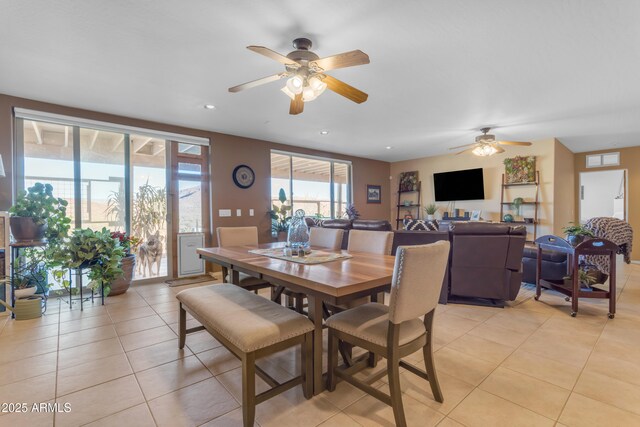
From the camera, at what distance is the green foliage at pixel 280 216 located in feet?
18.1

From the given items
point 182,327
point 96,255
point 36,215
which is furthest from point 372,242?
point 36,215

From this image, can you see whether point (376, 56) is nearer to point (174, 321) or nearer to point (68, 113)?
point (174, 321)

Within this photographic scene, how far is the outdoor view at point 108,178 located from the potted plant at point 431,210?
5.52 meters

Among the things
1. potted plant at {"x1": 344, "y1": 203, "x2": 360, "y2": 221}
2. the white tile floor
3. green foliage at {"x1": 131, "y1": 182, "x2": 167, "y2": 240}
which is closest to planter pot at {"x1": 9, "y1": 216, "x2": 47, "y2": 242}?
the white tile floor

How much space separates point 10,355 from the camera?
2.18 m

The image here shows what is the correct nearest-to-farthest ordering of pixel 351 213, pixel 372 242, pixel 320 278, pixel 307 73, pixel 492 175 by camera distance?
pixel 320 278
pixel 307 73
pixel 372 242
pixel 492 175
pixel 351 213

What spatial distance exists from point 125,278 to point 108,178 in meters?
1.39

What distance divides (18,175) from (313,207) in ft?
15.1

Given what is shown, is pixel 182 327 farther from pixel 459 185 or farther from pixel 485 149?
pixel 459 185

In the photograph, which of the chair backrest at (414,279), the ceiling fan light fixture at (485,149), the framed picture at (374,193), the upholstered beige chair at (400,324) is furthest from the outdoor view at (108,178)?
the ceiling fan light fixture at (485,149)

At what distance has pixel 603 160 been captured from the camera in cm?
641

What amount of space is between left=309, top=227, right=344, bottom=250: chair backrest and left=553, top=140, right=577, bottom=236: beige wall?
4.85 meters

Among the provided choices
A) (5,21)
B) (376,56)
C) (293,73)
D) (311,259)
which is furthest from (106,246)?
(376,56)

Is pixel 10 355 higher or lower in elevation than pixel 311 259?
lower
